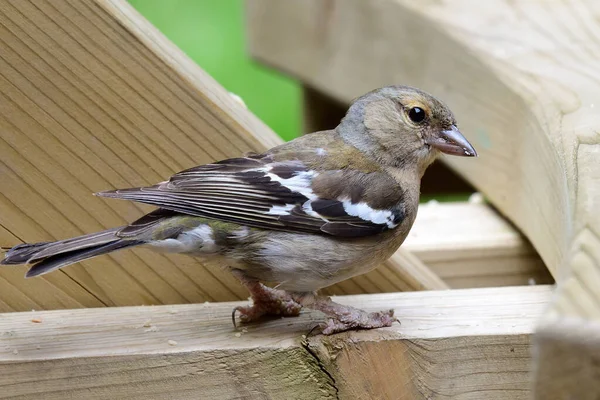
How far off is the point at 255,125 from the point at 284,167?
0.54 feet

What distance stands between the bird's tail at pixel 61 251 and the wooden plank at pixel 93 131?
20 centimetres

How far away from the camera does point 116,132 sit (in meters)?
2.47

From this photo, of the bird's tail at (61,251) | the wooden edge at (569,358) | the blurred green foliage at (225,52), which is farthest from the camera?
the blurred green foliage at (225,52)

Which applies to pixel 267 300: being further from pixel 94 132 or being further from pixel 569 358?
pixel 569 358

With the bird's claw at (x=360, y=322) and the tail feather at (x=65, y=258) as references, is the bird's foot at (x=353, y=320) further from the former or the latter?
the tail feather at (x=65, y=258)

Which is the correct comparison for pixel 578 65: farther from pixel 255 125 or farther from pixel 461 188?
pixel 461 188

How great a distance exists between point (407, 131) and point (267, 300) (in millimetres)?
721

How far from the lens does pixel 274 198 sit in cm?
254

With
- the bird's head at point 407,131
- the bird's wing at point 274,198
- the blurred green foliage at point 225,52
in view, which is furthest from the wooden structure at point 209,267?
the blurred green foliage at point 225,52

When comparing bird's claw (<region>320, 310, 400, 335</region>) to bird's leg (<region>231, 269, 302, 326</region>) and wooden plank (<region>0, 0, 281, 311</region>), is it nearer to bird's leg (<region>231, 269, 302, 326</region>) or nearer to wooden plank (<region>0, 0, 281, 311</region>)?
bird's leg (<region>231, 269, 302, 326</region>)

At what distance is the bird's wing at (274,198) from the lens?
7.95ft

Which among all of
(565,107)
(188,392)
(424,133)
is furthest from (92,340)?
(565,107)

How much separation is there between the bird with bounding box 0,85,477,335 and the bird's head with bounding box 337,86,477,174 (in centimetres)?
8

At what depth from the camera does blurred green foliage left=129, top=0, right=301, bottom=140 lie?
6891 mm
